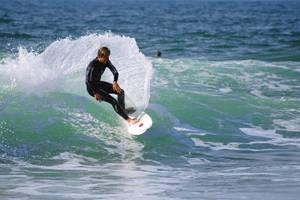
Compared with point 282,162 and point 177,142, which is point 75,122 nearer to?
point 177,142

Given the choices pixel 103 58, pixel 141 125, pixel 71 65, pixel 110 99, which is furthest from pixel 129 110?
pixel 71 65

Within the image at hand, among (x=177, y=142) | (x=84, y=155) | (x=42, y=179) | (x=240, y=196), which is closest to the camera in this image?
(x=240, y=196)

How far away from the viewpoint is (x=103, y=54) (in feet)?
41.2

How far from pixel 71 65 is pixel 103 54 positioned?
3.62m

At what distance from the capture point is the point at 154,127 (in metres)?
14.5

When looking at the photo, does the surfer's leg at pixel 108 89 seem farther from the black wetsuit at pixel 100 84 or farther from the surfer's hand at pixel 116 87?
the surfer's hand at pixel 116 87

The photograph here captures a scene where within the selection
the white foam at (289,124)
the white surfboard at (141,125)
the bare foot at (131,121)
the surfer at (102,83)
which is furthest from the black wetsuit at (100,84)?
the white foam at (289,124)

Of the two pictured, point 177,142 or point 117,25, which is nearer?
point 177,142

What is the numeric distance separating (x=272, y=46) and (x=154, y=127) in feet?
72.9

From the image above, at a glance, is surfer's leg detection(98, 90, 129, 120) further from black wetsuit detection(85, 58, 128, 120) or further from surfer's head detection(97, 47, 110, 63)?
surfer's head detection(97, 47, 110, 63)

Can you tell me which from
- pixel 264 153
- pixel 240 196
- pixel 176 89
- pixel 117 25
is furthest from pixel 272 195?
pixel 117 25

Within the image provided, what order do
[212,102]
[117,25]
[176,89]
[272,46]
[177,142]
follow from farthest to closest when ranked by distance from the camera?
[117,25]
[272,46]
[176,89]
[212,102]
[177,142]

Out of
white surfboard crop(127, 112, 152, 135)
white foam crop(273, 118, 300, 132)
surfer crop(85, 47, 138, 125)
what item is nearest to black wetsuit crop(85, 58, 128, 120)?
surfer crop(85, 47, 138, 125)

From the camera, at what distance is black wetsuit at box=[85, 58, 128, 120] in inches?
500
